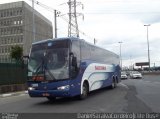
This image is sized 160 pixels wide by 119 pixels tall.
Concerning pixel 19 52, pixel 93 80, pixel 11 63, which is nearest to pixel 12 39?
pixel 19 52

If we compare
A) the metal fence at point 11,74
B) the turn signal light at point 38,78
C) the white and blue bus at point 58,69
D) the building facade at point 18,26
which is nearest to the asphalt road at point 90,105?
the white and blue bus at point 58,69

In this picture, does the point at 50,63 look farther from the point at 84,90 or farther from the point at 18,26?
the point at 18,26

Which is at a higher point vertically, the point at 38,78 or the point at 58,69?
the point at 58,69

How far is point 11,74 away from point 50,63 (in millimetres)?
13877

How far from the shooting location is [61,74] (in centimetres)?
1502

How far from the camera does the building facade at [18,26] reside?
112 metres

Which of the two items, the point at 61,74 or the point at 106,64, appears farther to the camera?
the point at 106,64

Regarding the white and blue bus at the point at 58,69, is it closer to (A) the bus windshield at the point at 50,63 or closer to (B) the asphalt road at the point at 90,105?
(A) the bus windshield at the point at 50,63

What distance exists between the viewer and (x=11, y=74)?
2822 cm

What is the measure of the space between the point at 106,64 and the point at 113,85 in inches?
125

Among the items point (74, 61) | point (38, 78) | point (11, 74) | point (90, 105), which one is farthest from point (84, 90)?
point (11, 74)

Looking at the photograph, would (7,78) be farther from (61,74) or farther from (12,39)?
(12,39)

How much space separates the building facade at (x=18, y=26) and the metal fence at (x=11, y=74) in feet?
266

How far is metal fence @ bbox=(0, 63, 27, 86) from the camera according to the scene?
87.6 feet
